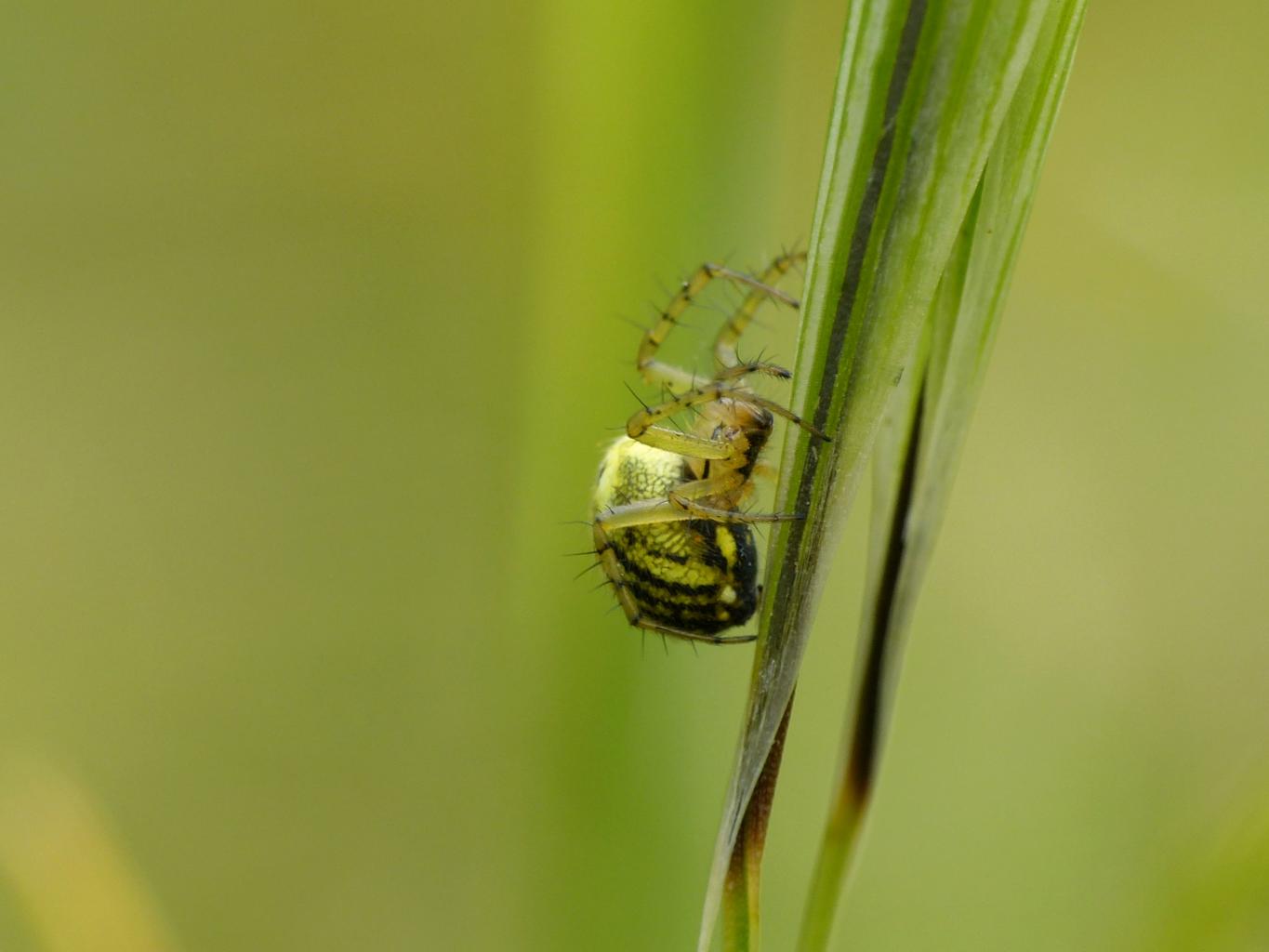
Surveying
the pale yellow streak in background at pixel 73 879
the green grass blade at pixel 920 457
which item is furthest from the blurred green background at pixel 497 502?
the green grass blade at pixel 920 457

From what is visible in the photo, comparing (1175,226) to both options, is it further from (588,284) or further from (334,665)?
(334,665)

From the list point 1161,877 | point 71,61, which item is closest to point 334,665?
point 71,61

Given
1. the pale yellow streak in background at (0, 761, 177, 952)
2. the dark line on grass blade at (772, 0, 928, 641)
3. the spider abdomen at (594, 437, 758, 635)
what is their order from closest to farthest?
the dark line on grass blade at (772, 0, 928, 641), the pale yellow streak in background at (0, 761, 177, 952), the spider abdomen at (594, 437, 758, 635)

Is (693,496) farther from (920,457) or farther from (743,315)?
(920,457)

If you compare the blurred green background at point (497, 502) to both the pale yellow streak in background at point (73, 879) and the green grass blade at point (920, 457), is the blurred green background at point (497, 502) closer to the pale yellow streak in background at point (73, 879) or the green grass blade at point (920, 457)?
the pale yellow streak in background at point (73, 879)

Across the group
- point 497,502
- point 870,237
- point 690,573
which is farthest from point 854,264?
point 497,502

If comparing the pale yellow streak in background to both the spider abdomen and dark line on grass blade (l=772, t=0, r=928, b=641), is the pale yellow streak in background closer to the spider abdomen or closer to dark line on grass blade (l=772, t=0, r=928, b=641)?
the spider abdomen

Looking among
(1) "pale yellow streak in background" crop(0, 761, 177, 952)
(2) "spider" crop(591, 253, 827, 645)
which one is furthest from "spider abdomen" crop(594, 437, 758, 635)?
(1) "pale yellow streak in background" crop(0, 761, 177, 952)
